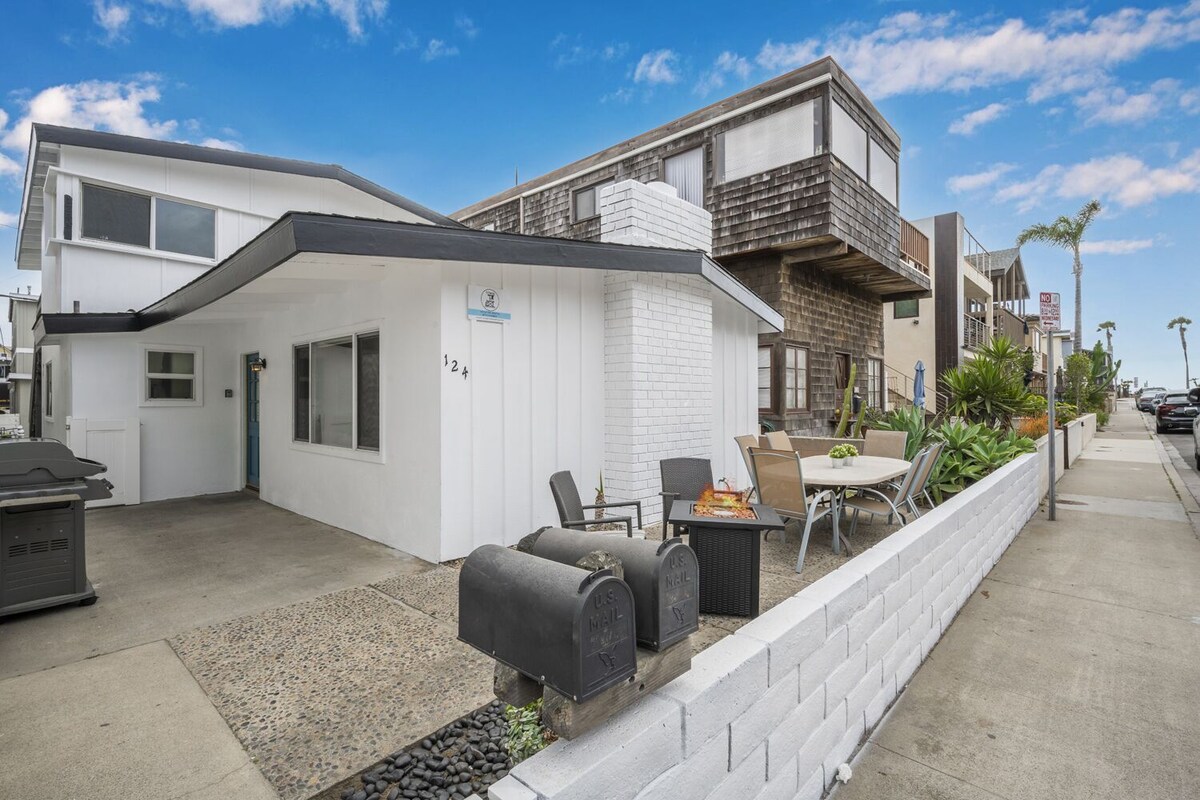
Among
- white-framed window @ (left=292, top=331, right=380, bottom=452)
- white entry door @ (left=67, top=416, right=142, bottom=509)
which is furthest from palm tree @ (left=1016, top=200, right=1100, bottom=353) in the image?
white entry door @ (left=67, top=416, right=142, bottom=509)

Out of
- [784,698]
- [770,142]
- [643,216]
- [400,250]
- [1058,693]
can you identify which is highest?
[770,142]

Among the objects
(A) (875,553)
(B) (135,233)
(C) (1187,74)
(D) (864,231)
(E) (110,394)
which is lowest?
(A) (875,553)

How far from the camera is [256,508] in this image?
6.89 metres

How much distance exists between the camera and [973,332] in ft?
61.8

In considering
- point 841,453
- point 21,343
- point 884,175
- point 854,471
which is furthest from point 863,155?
point 21,343

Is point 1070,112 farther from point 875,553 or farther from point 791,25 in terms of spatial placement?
point 875,553

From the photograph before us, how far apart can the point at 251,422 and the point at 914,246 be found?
586 inches

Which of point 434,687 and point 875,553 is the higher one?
point 875,553

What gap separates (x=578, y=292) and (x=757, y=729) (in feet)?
14.2

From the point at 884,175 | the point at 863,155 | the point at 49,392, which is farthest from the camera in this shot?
the point at 884,175

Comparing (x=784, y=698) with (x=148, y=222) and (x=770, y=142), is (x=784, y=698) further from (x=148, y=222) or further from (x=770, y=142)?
(x=148, y=222)

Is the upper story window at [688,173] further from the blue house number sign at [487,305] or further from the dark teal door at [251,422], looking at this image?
the dark teal door at [251,422]

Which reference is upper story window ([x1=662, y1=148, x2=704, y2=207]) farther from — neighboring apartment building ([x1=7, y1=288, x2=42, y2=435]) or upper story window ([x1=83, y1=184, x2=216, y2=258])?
neighboring apartment building ([x1=7, y1=288, x2=42, y2=435])

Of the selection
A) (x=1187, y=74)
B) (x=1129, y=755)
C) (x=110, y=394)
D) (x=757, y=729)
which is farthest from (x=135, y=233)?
(x=1187, y=74)
